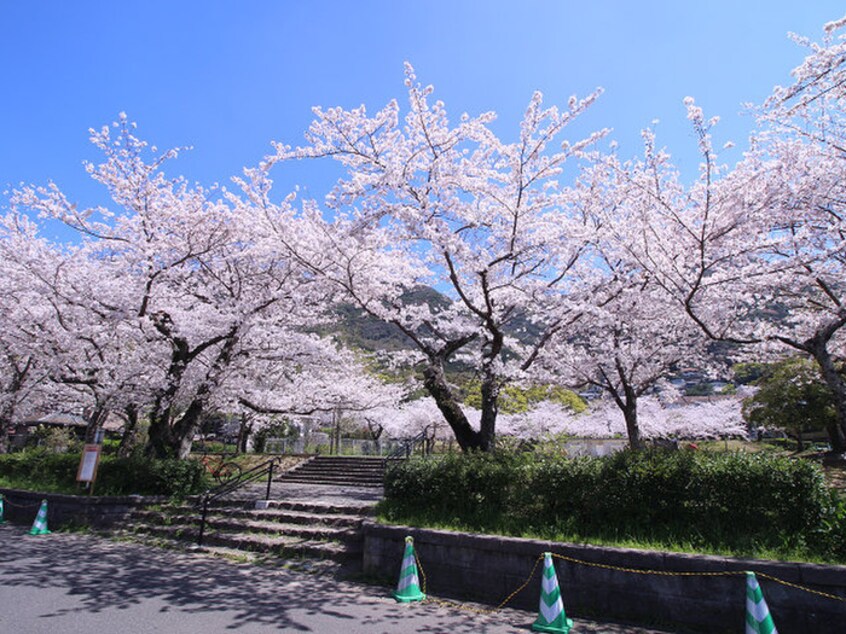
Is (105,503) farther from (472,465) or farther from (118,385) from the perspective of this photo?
(472,465)

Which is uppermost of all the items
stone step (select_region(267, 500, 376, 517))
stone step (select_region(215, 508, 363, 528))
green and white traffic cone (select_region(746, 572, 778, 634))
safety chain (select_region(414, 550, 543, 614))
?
stone step (select_region(267, 500, 376, 517))

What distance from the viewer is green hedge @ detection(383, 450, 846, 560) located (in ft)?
18.9

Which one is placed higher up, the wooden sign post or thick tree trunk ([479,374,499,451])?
thick tree trunk ([479,374,499,451])

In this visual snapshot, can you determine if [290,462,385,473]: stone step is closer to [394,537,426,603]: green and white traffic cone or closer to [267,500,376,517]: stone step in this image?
[267,500,376,517]: stone step

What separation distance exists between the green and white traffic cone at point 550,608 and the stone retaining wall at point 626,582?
2.15ft

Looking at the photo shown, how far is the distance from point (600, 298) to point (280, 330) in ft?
29.0

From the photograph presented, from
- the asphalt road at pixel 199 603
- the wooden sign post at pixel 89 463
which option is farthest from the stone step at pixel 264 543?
the wooden sign post at pixel 89 463

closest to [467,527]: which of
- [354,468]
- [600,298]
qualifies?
[600,298]

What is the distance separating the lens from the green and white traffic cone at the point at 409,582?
6.52 m

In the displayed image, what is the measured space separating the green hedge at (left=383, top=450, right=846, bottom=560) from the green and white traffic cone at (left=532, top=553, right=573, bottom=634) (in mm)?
1364

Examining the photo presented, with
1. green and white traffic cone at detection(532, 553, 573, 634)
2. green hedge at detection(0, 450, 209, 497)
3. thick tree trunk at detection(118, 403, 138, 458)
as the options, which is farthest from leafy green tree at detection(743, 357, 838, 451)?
thick tree trunk at detection(118, 403, 138, 458)

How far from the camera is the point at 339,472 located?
19.3 m

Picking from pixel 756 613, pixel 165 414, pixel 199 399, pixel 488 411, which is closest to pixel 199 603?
pixel 488 411

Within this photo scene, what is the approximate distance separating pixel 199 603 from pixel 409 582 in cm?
267
